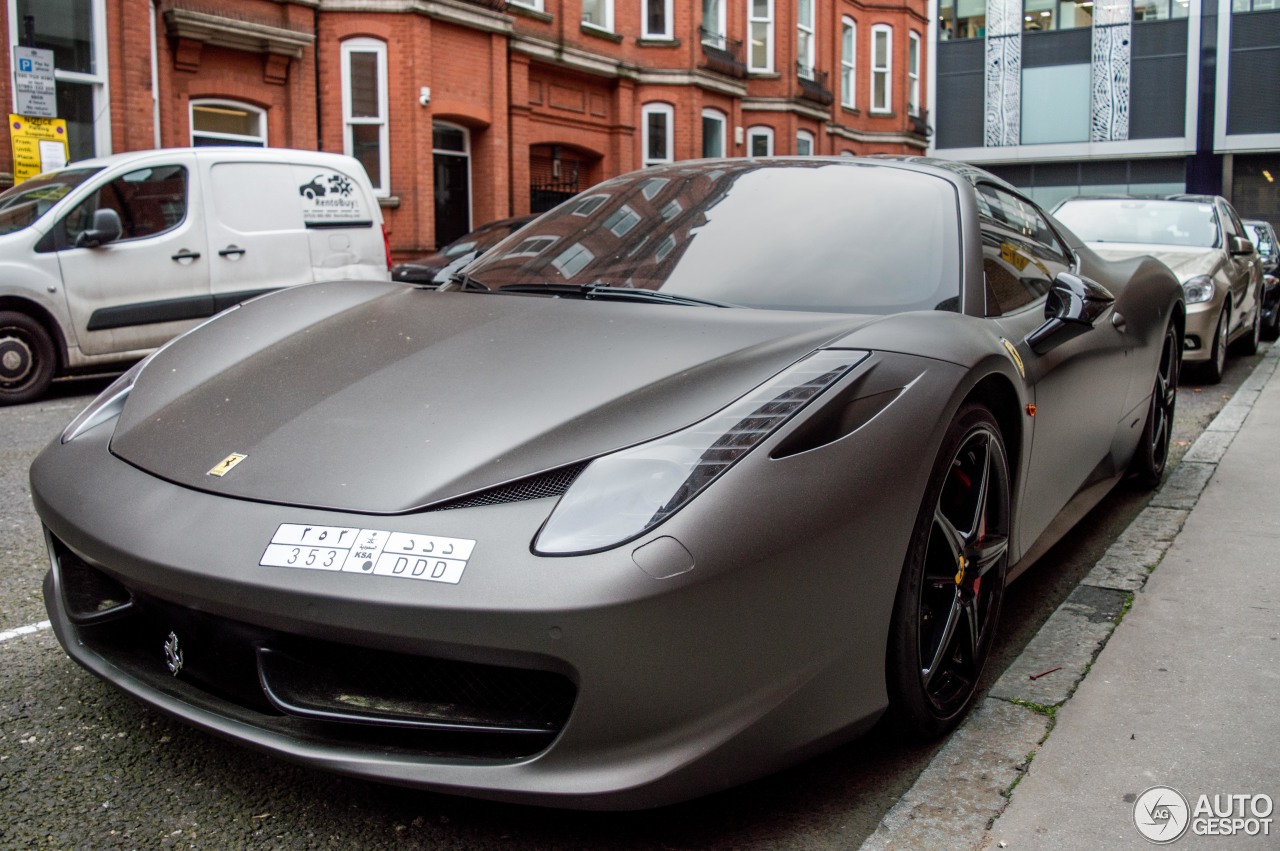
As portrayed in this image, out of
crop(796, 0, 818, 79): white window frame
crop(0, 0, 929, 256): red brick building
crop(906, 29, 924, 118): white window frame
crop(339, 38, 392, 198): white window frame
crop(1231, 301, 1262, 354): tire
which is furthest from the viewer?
crop(906, 29, 924, 118): white window frame

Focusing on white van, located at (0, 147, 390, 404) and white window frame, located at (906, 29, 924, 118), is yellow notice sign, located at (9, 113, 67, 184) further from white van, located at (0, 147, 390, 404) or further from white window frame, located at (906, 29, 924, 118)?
white window frame, located at (906, 29, 924, 118)

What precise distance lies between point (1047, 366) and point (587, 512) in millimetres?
1808

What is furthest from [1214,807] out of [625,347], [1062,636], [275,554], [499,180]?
[499,180]

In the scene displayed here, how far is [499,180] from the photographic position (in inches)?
811

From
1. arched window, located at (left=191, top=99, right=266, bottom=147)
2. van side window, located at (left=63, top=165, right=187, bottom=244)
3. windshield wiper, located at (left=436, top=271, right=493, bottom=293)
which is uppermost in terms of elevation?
arched window, located at (left=191, top=99, right=266, bottom=147)

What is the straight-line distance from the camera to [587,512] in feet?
6.95

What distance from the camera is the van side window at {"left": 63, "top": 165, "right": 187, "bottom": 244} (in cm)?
913

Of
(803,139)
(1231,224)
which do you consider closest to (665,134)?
(803,139)

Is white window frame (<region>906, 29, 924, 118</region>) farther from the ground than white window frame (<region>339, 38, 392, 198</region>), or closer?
farther from the ground

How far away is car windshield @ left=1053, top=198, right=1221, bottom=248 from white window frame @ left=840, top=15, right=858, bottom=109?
24.6 metres

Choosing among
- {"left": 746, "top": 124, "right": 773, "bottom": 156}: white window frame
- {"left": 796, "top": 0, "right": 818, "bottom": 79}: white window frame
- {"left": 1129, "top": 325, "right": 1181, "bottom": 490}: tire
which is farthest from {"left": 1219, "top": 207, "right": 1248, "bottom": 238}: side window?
{"left": 796, "top": 0, "right": 818, "bottom": 79}: white window frame

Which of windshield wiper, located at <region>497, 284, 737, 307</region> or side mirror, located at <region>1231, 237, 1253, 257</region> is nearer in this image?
windshield wiper, located at <region>497, 284, 737, 307</region>

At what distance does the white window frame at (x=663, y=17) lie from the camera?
25.2 m

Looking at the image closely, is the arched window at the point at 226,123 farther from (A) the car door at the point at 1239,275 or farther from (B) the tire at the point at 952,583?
(B) the tire at the point at 952,583
